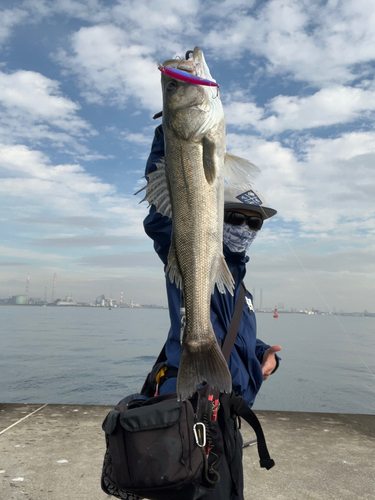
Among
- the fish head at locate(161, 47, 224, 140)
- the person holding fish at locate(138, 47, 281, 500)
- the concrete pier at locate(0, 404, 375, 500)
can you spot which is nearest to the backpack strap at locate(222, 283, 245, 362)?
the person holding fish at locate(138, 47, 281, 500)

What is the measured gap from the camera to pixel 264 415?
→ 6.30 m

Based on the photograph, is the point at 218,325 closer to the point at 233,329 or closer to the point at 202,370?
the point at 233,329

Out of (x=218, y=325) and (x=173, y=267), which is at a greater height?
(x=173, y=267)

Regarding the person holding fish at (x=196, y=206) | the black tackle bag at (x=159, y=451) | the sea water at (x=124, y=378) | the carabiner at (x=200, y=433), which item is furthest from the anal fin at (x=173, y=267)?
the sea water at (x=124, y=378)

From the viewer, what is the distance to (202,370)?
6.26ft

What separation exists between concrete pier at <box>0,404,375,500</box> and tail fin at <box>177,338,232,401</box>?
263 cm

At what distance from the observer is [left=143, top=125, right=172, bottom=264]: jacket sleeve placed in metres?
A: 2.47

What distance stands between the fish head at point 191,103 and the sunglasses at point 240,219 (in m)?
1.05

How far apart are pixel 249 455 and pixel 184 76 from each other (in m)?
4.64

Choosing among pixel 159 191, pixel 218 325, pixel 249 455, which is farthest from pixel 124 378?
pixel 159 191

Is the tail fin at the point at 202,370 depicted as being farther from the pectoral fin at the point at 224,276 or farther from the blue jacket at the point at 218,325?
the blue jacket at the point at 218,325

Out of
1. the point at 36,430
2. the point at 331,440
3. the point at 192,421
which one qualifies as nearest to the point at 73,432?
the point at 36,430

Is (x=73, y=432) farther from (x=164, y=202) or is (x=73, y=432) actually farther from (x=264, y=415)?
(x=164, y=202)

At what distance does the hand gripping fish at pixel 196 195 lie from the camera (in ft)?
5.87
